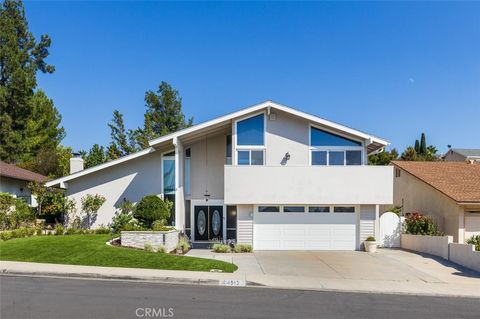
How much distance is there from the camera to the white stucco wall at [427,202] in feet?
64.6

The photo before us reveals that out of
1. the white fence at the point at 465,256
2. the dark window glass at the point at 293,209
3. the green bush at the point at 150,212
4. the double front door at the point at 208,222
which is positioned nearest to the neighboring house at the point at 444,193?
the white fence at the point at 465,256

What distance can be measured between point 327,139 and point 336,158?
3.50ft

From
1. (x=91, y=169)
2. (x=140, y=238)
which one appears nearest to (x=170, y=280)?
(x=140, y=238)

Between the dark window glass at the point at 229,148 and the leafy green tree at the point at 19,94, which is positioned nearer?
the dark window glass at the point at 229,148

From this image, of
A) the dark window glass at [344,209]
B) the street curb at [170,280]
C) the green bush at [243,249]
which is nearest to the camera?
the street curb at [170,280]

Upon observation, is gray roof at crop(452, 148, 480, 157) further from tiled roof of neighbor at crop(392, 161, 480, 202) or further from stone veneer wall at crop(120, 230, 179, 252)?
stone veneer wall at crop(120, 230, 179, 252)

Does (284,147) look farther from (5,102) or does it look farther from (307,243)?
(5,102)

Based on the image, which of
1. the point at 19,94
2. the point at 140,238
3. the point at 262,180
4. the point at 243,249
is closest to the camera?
the point at 140,238

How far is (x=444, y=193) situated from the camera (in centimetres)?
1970

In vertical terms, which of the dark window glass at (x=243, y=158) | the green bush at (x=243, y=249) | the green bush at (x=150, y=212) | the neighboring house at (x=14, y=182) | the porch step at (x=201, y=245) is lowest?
the porch step at (x=201, y=245)

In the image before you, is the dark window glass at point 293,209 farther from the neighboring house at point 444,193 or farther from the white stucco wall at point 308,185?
the neighboring house at point 444,193

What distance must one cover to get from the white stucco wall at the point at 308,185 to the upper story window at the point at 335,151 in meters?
1.40

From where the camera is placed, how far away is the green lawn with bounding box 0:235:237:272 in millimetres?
13805

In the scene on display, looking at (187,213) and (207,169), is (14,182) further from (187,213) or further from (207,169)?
(207,169)
